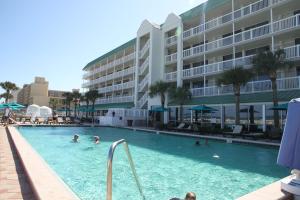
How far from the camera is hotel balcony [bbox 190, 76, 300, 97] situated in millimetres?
19892

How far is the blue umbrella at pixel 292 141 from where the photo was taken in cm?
456

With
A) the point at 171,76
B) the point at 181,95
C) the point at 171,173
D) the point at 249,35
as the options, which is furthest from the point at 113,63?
the point at 171,173

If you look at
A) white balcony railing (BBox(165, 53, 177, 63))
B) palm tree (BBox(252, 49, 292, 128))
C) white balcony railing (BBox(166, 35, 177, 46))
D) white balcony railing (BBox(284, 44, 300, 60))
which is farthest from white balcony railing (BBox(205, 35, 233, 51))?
palm tree (BBox(252, 49, 292, 128))

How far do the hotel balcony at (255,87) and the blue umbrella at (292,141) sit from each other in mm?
16860

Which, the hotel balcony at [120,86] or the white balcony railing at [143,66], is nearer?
the white balcony railing at [143,66]

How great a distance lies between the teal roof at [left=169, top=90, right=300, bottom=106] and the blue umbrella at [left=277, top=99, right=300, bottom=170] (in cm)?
1652

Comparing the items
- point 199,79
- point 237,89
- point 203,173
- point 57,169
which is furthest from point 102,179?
point 199,79

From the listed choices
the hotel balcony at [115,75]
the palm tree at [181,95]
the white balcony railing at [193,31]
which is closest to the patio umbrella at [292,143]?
the palm tree at [181,95]

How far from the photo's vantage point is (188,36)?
101 ft

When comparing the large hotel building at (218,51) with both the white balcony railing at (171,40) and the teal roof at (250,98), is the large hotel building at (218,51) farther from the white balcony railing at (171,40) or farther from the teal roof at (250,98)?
the white balcony railing at (171,40)

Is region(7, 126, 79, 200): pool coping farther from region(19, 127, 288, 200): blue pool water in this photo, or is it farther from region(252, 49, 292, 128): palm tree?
region(252, 49, 292, 128): palm tree

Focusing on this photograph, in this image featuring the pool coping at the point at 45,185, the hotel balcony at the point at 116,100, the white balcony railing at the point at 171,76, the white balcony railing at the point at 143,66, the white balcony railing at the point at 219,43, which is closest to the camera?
the pool coping at the point at 45,185

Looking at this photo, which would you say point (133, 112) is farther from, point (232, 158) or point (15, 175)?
point (15, 175)

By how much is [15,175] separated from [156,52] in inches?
1194
